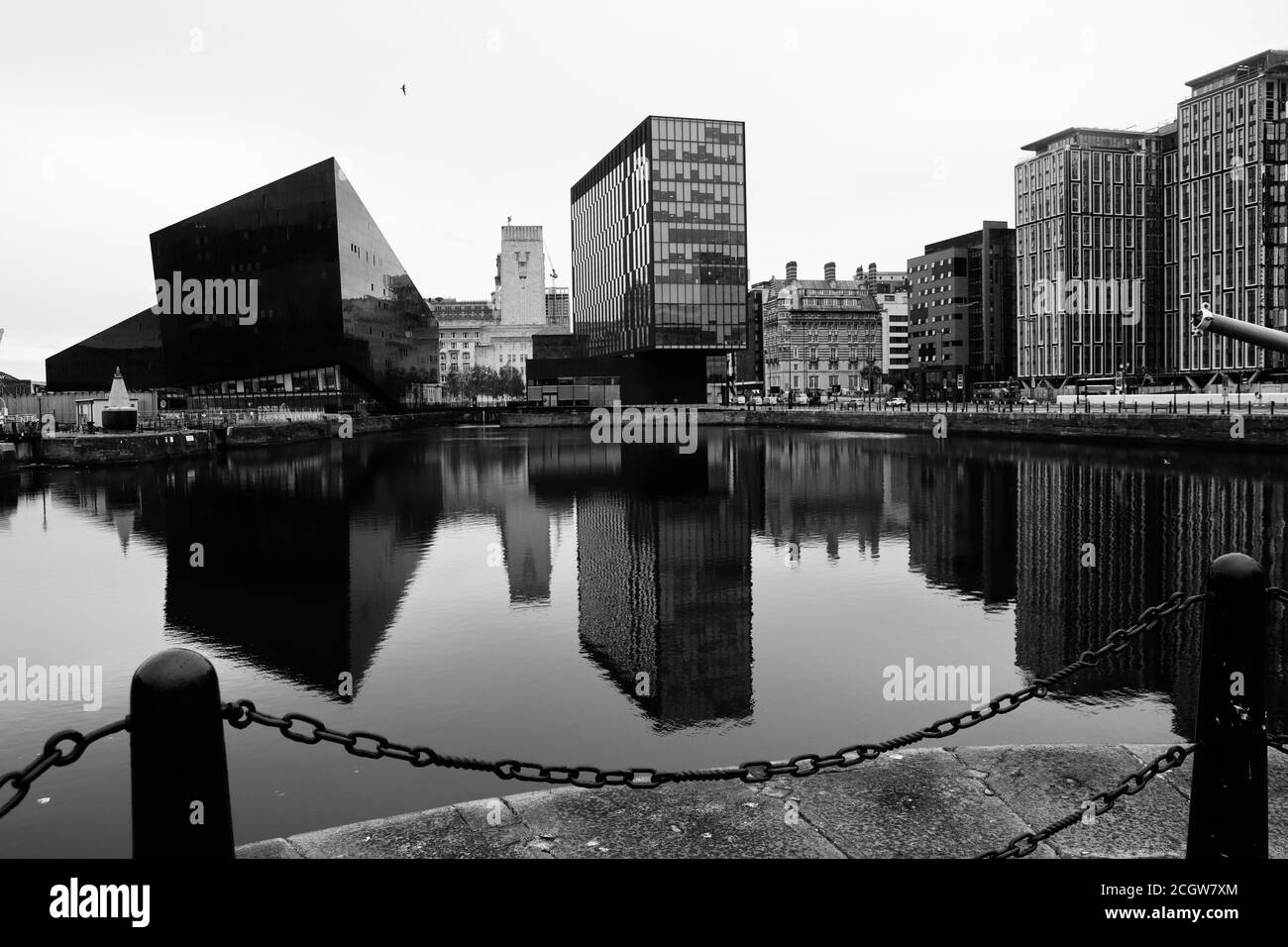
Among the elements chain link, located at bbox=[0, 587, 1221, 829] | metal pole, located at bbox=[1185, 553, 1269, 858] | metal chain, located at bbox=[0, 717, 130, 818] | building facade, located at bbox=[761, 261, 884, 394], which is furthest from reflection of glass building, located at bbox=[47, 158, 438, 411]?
building facade, located at bbox=[761, 261, 884, 394]

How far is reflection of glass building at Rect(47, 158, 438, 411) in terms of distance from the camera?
82375 mm

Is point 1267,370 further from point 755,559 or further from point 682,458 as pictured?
point 755,559

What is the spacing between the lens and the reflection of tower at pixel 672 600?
12.8 m

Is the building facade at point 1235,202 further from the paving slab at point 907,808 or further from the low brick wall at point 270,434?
the paving slab at point 907,808

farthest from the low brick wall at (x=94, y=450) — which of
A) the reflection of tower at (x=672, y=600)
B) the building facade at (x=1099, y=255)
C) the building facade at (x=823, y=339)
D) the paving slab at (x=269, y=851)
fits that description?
the building facade at (x=823, y=339)

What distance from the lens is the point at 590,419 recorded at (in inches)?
4542

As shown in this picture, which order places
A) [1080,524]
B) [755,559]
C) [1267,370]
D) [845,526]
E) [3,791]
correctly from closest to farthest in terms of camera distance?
[3,791]
[755,559]
[1080,524]
[845,526]
[1267,370]

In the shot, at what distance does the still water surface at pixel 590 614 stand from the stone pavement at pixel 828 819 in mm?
2996

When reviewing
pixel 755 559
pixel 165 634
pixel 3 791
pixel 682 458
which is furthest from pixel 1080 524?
pixel 682 458

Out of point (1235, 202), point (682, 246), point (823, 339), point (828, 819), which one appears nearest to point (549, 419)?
point (682, 246)

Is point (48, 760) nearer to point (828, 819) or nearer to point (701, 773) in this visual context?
point (701, 773)
